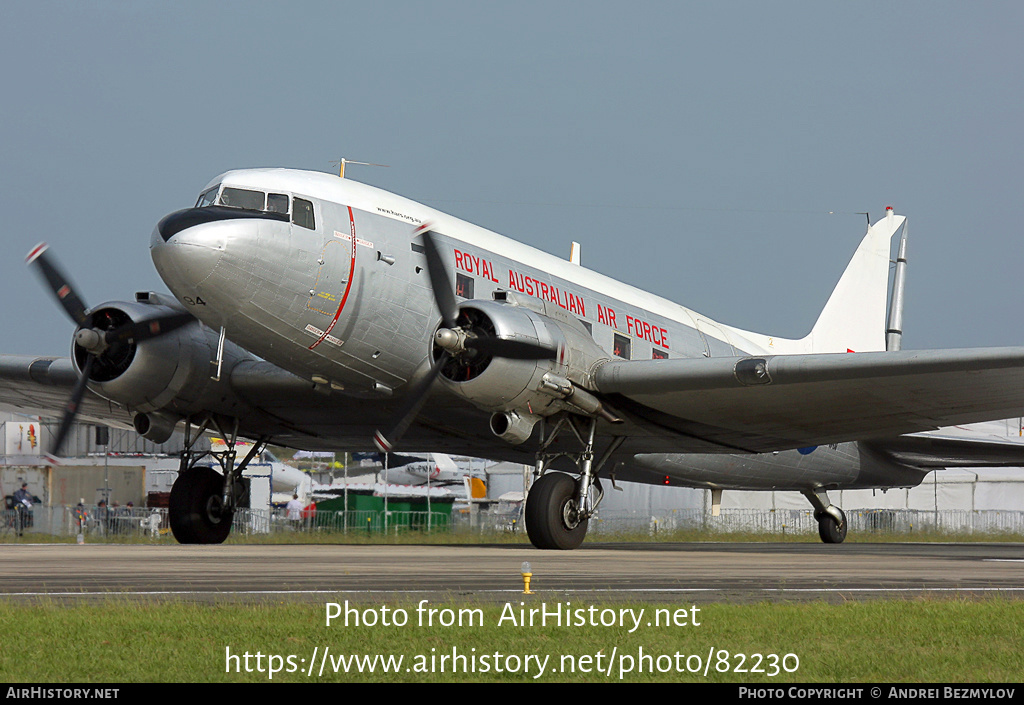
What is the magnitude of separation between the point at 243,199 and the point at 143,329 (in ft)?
10.9

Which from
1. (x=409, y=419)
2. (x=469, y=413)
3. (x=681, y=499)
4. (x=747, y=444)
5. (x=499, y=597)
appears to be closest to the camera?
(x=499, y=597)

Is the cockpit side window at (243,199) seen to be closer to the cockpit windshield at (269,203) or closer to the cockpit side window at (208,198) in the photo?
the cockpit windshield at (269,203)

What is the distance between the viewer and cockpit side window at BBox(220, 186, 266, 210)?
1535 cm

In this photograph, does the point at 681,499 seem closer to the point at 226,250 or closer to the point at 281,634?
the point at 226,250

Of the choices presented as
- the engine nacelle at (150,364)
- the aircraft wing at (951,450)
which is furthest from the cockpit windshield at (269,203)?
the aircraft wing at (951,450)

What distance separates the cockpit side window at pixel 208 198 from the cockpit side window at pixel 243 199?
0.46ft

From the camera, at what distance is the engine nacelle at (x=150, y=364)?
56.9ft

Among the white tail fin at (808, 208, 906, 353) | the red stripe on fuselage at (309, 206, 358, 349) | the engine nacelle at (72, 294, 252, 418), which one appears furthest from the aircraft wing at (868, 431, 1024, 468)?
the engine nacelle at (72, 294, 252, 418)

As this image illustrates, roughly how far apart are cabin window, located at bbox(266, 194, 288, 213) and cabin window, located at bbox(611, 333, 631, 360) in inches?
240

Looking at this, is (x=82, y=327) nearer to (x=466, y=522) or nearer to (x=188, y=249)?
(x=188, y=249)

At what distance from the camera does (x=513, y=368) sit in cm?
1491

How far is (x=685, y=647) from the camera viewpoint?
5848 millimetres
